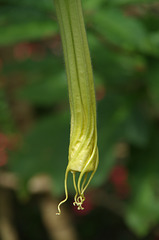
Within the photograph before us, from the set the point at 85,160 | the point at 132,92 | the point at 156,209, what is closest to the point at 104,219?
the point at 156,209

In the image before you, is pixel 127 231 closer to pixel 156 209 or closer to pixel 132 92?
pixel 156 209

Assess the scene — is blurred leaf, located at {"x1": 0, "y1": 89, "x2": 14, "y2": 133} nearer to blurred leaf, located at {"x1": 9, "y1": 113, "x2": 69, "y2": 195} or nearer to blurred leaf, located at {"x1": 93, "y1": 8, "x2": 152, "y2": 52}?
blurred leaf, located at {"x1": 9, "y1": 113, "x2": 69, "y2": 195}

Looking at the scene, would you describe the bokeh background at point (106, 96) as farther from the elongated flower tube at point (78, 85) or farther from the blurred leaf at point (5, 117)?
the elongated flower tube at point (78, 85)

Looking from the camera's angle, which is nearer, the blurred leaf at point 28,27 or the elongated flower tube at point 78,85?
the elongated flower tube at point 78,85

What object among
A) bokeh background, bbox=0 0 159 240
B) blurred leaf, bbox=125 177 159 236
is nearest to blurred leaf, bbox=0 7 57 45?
bokeh background, bbox=0 0 159 240

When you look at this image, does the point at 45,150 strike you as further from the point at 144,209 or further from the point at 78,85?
the point at 78,85

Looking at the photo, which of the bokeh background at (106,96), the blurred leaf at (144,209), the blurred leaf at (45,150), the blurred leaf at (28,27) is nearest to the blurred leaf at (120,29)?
the bokeh background at (106,96)

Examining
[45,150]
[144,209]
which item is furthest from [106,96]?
[144,209]

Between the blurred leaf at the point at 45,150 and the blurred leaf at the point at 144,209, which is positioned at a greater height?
the blurred leaf at the point at 45,150

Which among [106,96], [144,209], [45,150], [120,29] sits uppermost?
[120,29]
